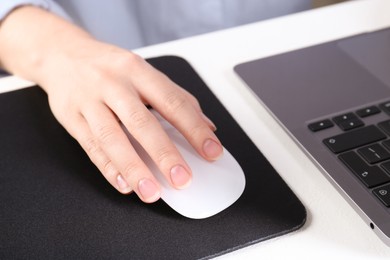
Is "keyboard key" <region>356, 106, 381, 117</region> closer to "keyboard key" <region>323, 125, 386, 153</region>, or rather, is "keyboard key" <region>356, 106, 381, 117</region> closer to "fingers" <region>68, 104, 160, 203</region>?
"keyboard key" <region>323, 125, 386, 153</region>

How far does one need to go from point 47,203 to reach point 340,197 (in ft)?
0.80

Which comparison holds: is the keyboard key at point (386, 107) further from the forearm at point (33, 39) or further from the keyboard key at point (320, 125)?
the forearm at point (33, 39)

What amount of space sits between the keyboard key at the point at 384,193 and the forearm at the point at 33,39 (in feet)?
1.19

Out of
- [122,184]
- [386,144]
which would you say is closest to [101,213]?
[122,184]

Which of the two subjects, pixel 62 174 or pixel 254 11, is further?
pixel 254 11

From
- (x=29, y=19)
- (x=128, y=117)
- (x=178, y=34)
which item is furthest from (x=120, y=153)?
(x=178, y=34)

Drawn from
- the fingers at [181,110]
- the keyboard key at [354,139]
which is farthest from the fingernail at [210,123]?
the keyboard key at [354,139]

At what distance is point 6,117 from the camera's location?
490 millimetres

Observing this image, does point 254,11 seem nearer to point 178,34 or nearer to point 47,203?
Result: point 178,34

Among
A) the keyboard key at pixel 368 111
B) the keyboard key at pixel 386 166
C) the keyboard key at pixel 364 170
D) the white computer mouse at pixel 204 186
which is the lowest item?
the white computer mouse at pixel 204 186

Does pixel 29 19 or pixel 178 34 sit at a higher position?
pixel 29 19

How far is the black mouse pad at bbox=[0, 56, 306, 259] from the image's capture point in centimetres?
36

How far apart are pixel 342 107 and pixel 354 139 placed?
6cm

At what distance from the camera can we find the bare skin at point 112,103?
1.33 ft
